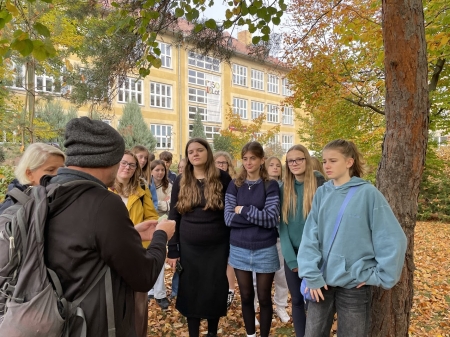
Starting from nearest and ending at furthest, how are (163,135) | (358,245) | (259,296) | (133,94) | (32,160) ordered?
1. (358,245)
2. (32,160)
3. (259,296)
4. (133,94)
5. (163,135)

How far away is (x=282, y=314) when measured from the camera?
396cm

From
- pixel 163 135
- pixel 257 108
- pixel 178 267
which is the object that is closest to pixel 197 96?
pixel 163 135

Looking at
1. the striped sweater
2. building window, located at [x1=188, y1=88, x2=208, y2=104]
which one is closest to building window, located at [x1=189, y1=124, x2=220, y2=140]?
building window, located at [x1=188, y1=88, x2=208, y2=104]

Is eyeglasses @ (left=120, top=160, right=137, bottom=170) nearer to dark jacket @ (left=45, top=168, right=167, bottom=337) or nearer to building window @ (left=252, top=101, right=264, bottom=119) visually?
dark jacket @ (left=45, top=168, right=167, bottom=337)

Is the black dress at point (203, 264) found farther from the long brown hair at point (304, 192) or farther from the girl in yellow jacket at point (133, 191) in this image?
the long brown hair at point (304, 192)

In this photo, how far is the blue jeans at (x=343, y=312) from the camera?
2.18 metres

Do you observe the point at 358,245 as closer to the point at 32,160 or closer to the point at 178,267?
the point at 178,267

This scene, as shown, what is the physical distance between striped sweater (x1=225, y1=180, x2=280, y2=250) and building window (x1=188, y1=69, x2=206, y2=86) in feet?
108

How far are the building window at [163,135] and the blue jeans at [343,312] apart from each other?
100 feet

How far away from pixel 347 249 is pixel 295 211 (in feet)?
3.04

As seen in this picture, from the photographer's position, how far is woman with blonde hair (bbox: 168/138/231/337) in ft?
10.4

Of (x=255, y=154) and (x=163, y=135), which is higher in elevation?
(x=163, y=135)

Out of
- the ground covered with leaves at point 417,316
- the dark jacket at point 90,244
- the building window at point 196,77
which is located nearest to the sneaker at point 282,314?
the ground covered with leaves at point 417,316

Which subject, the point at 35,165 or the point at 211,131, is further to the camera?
the point at 211,131
